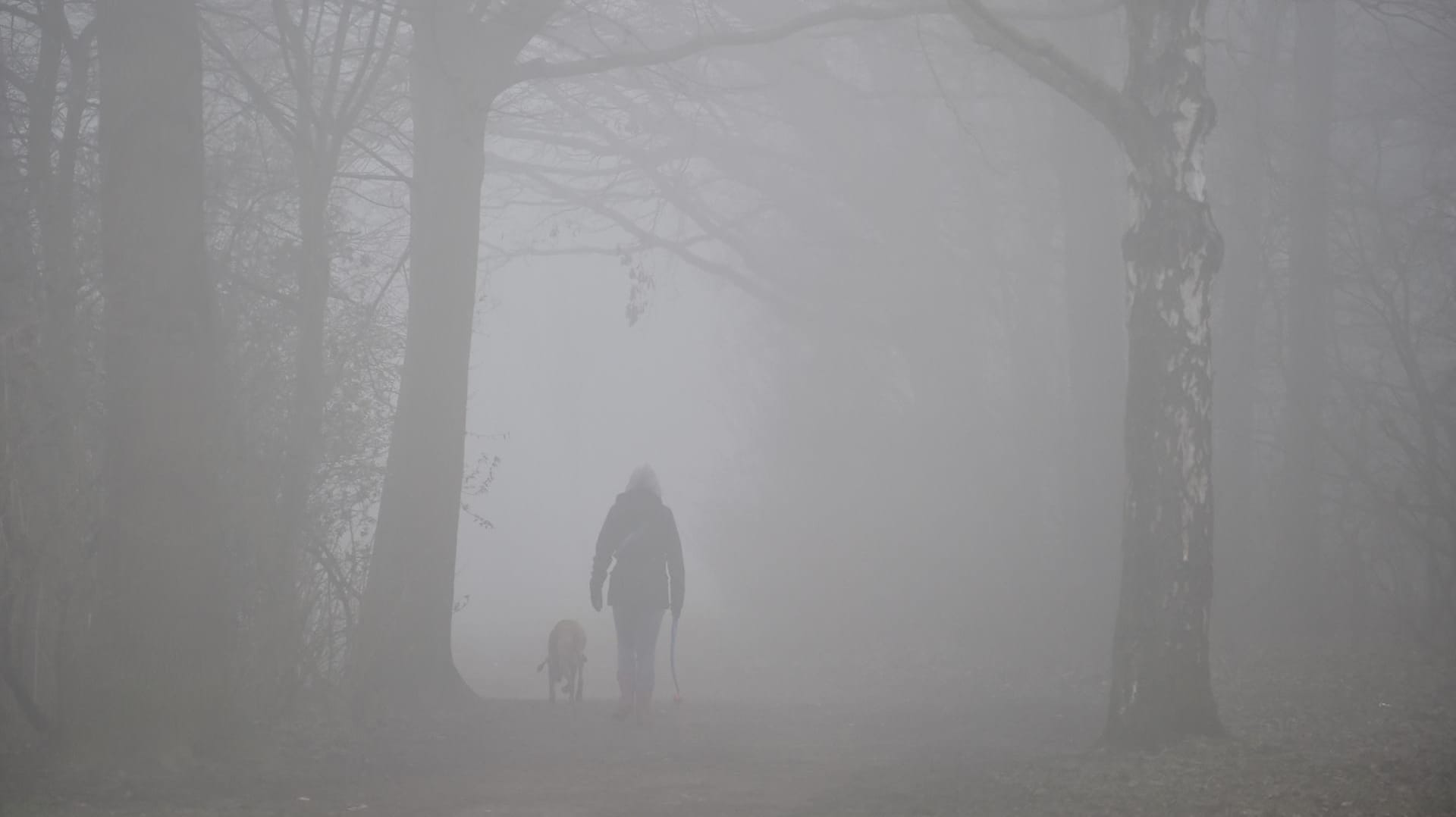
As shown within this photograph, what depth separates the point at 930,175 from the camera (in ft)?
69.5

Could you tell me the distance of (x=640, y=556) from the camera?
11.3 m

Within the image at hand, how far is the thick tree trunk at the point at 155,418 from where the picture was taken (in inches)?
300

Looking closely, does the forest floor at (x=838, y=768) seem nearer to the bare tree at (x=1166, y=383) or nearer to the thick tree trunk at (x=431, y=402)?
the bare tree at (x=1166, y=383)

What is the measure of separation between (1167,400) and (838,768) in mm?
3523

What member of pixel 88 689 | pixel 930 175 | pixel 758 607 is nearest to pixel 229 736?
pixel 88 689

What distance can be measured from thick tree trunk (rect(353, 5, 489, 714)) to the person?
1.39 metres

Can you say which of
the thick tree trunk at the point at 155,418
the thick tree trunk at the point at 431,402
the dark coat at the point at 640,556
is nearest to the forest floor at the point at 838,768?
the thick tree trunk at the point at 155,418

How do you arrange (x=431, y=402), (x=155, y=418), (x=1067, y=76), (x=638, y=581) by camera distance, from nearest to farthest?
(x=155, y=418), (x=1067, y=76), (x=431, y=402), (x=638, y=581)

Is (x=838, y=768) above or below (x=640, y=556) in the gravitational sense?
below

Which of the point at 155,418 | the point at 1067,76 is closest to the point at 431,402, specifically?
the point at 155,418

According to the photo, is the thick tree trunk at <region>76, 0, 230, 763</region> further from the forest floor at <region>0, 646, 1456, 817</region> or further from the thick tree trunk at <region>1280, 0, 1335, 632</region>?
the thick tree trunk at <region>1280, 0, 1335, 632</region>

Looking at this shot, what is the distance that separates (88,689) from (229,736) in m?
0.93

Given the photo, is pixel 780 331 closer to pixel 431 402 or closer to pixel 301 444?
pixel 431 402

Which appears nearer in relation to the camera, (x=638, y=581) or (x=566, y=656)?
(x=638, y=581)
